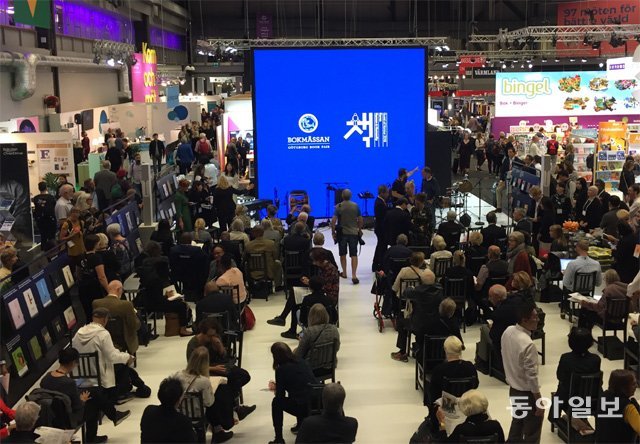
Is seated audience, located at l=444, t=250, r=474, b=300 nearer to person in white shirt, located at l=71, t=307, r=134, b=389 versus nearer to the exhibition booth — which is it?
person in white shirt, located at l=71, t=307, r=134, b=389

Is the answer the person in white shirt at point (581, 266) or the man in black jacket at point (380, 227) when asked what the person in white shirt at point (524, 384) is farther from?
the man in black jacket at point (380, 227)

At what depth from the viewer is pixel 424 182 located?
13.1 m

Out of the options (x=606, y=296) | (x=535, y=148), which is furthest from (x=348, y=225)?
(x=535, y=148)

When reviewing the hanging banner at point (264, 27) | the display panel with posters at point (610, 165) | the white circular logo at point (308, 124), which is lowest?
the display panel with posters at point (610, 165)

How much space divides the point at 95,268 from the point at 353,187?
7.25 meters

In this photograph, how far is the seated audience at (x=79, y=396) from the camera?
5.33 meters

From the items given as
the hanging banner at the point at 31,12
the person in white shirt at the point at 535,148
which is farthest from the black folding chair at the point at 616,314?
the hanging banner at the point at 31,12

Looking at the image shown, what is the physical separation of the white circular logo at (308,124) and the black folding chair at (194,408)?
373 inches

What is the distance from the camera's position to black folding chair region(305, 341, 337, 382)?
20.5 feet

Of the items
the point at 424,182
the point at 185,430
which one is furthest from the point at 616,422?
the point at 424,182

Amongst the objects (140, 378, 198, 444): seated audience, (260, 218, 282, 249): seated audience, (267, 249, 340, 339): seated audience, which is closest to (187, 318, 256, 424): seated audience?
(140, 378, 198, 444): seated audience

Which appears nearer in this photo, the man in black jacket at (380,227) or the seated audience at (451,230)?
the seated audience at (451,230)

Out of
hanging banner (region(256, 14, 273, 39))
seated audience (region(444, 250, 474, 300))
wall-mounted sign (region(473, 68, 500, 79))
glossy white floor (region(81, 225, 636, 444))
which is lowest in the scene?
glossy white floor (region(81, 225, 636, 444))

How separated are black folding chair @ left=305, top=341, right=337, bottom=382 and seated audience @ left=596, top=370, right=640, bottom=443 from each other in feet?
6.96
